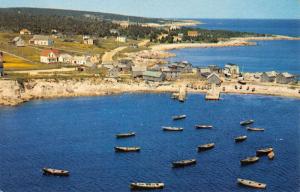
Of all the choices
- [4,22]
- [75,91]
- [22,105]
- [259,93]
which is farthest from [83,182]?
[4,22]

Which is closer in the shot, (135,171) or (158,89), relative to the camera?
(135,171)

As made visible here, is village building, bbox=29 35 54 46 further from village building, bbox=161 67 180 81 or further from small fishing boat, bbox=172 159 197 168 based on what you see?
small fishing boat, bbox=172 159 197 168

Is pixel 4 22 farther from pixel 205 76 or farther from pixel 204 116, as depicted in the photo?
pixel 204 116

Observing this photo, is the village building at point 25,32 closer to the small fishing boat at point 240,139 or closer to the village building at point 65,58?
the village building at point 65,58

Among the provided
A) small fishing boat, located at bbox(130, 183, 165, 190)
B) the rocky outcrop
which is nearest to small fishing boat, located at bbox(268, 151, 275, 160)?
small fishing boat, located at bbox(130, 183, 165, 190)

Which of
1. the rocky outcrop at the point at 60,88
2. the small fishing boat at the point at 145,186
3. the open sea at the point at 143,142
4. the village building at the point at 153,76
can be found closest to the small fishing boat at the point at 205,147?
the open sea at the point at 143,142

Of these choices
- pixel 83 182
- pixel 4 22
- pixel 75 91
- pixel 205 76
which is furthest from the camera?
pixel 4 22
